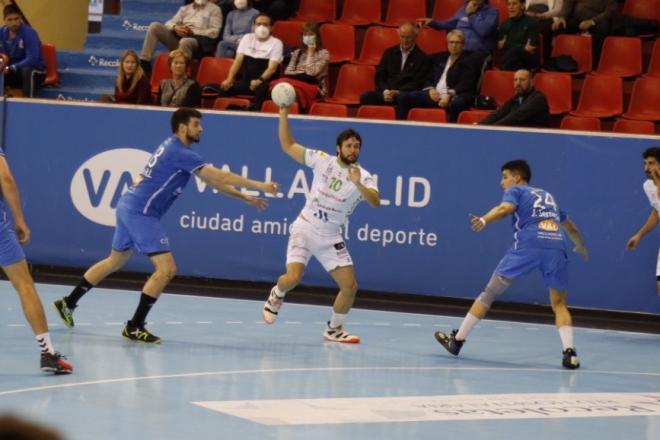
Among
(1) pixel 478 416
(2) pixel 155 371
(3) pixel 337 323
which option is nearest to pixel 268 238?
(3) pixel 337 323

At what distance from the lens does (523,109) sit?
14.5 metres

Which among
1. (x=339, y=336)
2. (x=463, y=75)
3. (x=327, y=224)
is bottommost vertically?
(x=339, y=336)

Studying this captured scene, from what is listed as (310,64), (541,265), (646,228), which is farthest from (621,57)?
(541,265)

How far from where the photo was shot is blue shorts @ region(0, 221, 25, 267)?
28.1 ft

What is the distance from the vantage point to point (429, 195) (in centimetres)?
1412

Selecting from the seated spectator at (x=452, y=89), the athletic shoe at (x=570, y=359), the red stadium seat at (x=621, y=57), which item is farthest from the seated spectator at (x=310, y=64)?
the athletic shoe at (x=570, y=359)

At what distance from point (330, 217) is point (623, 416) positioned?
3.77m

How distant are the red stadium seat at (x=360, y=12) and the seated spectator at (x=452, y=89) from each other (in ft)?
8.80

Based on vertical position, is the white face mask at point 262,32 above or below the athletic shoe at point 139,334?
above

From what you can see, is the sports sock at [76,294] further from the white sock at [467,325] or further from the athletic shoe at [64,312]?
the white sock at [467,325]

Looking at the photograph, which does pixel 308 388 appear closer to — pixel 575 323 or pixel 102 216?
pixel 575 323

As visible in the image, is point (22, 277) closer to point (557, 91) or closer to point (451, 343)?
point (451, 343)

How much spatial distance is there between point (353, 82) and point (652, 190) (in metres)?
5.85

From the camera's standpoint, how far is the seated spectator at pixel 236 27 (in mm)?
17625
